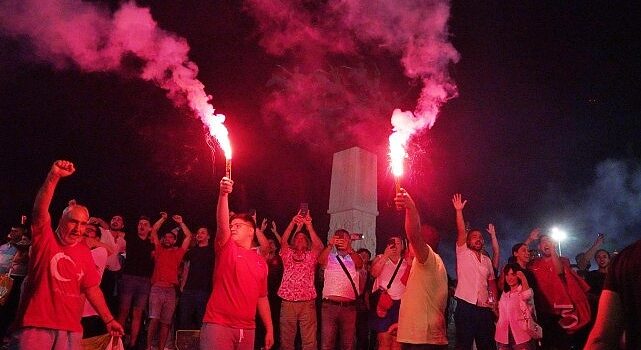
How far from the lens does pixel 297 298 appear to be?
7785mm

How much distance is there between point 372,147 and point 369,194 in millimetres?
1157

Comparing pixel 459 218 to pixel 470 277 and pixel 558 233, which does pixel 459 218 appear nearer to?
pixel 470 277

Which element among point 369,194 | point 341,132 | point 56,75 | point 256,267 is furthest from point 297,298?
point 56,75

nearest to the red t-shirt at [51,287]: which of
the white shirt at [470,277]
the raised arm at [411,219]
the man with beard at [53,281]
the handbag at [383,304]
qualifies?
the man with beard at [53,281]

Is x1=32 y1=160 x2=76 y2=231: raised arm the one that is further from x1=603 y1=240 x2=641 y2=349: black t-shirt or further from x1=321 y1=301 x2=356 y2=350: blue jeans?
x1=321 y1=301 x2=356 y2=350: blue jeans

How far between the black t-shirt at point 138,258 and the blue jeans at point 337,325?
337cm

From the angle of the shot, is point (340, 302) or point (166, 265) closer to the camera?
point (340, 302)

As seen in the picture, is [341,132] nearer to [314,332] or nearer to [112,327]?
[314,332]

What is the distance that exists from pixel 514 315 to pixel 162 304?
576cm

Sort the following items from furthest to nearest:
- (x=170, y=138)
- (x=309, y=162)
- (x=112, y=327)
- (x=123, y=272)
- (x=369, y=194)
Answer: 1. (x=309, y=162)
2. (x=170, y=138)
3. (x=369, y=194)
4. (x=123, y=272)
5. (x=112, y=327)

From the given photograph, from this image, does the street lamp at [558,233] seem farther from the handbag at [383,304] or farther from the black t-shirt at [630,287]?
the black t-shirt at [630,287]

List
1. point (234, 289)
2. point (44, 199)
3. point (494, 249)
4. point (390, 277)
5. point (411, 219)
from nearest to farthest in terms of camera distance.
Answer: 1. point (44, 199)
2. point (411, 219)
3. point (234, 289)
4. point (390, 277)
5. point (494, 249)

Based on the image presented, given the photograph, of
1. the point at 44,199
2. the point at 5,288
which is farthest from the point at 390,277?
the point at 5,288

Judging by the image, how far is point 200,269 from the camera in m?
8.68
